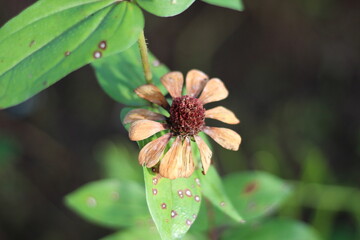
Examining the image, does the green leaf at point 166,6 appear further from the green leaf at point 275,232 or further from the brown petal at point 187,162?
the green leaf at point 275,232

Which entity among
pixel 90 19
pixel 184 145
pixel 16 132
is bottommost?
pixel 16 132

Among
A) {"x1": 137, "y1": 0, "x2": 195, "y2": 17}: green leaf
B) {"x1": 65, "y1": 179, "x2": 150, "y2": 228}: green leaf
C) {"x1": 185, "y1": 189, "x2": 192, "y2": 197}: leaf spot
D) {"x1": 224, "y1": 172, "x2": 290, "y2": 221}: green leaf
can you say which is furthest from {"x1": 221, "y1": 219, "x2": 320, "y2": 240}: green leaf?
{"x1": 137, "y1": 0, "x2": 195, "y2": 17}: green leaf

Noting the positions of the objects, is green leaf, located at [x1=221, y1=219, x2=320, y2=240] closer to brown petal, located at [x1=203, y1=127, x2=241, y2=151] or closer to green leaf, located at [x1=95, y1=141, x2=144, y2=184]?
green leaf, located at [x1=95, y1=141, x2=144, y2=184]

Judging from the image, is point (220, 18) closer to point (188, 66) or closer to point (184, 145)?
point (188, 66)

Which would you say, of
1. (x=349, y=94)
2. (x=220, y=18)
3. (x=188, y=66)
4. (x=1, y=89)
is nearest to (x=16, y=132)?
(x=188, y=66)

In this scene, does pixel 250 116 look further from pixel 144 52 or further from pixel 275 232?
pixel 144 52
